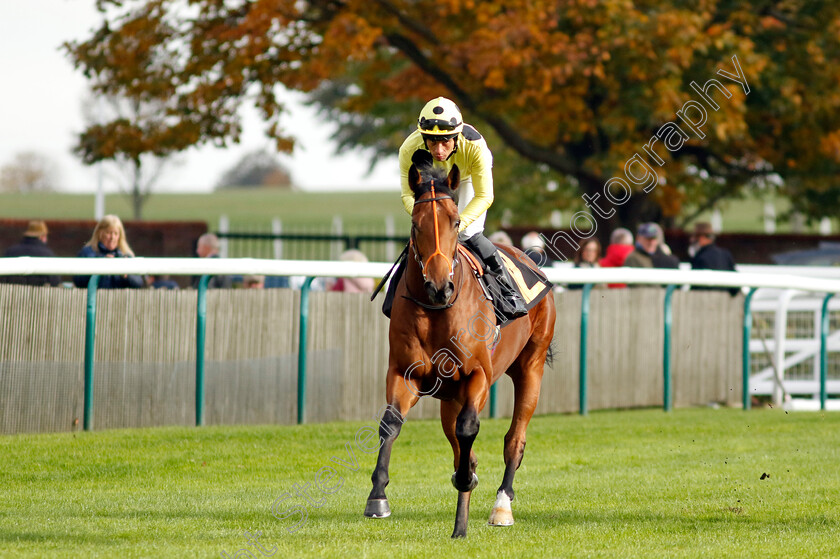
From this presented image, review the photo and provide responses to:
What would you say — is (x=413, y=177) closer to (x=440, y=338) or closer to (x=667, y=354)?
(x=440, y=338)

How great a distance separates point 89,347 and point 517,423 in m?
3.90

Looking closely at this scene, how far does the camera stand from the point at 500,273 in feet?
23.1

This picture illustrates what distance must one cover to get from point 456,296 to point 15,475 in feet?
10.9

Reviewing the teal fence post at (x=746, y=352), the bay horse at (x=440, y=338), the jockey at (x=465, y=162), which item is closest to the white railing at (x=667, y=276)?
the teal fence post at (x=746, y=352)

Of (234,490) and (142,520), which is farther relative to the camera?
(234,490)

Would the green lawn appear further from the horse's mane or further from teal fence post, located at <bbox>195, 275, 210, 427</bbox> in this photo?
the horse's mane

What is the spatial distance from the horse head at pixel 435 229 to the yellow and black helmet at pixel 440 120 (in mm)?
292

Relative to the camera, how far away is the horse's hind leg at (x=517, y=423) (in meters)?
6.56

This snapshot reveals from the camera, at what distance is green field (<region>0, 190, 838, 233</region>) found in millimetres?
55406

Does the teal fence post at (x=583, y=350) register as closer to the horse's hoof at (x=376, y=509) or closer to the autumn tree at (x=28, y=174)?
the horse's hoof at (x=376, y=509)

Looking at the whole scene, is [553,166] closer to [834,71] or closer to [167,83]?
[834,71]

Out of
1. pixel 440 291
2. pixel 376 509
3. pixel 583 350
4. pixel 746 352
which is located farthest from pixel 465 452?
pixel 746 352

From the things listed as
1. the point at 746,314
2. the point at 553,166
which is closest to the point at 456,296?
the point at 746,314

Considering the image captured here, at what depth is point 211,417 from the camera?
10141mm
